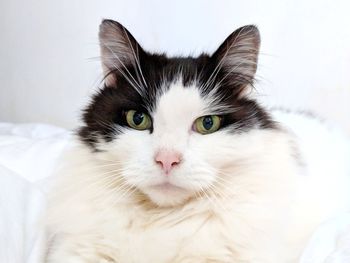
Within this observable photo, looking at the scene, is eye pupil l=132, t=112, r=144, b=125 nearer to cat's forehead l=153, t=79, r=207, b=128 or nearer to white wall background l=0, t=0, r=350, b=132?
cat's forehead l=153, t=79, r=207, b=128

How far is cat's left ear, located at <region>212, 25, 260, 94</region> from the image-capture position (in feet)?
4.26

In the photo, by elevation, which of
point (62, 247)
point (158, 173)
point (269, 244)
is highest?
point (158, 173)

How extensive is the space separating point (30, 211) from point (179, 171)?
24.0 inches

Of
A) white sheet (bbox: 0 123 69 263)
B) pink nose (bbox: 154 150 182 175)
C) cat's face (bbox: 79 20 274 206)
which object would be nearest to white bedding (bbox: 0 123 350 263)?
white sheet (bbox: 0 123 69 263)

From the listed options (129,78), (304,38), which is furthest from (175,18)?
(129,78)

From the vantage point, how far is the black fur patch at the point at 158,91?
1.25 meters

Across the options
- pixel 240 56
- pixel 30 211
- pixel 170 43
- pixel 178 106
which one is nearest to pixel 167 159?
pixel 178 106

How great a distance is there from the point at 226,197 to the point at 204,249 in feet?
0.42

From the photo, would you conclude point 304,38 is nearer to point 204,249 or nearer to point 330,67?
point 330,67

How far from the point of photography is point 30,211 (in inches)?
60.2

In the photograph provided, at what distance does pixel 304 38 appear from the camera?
2203 millimetres

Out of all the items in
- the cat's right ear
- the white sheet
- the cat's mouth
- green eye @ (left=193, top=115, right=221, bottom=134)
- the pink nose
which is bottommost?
the white sheet

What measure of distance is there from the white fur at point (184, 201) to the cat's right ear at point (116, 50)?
165 mm

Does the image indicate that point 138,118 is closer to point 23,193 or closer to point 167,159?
point 167,159
